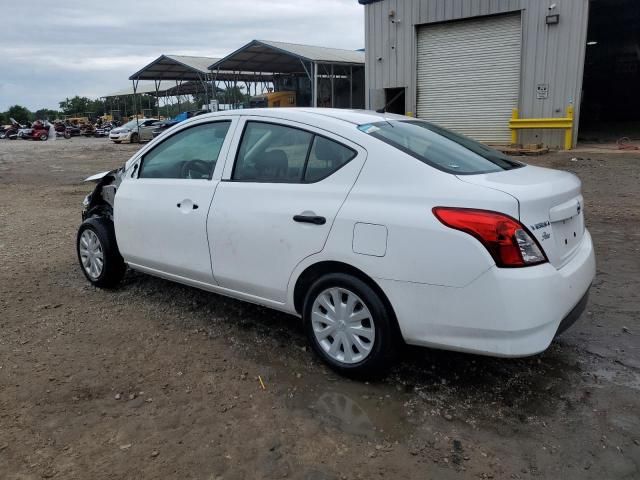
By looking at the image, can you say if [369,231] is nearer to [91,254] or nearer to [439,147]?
[439,147]

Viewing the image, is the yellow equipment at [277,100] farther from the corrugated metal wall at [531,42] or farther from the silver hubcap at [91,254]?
the silver hubcap at [91,254]

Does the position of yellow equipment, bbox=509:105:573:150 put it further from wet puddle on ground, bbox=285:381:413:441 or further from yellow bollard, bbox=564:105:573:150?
wet puddle on ground, bbox=285:381:413:441

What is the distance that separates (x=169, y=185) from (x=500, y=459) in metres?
2.95

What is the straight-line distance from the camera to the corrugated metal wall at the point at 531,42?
1549cm

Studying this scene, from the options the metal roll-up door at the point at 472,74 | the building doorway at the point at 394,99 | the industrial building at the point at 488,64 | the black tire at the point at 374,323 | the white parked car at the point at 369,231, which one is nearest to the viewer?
the white parked car at the point at 369,231

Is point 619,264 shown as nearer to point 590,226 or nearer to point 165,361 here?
point 590,226

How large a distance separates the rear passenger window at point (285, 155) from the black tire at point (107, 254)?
1732 millimetres

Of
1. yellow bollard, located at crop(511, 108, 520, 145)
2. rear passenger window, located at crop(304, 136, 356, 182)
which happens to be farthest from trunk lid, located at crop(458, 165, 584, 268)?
yellow bollard, located at crop(511, 108, 520, 145)

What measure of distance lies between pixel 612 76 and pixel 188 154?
2867cm

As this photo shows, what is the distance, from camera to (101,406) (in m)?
3.17

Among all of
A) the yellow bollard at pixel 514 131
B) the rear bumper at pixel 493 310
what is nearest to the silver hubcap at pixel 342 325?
the rear bumper at pixel 493 310

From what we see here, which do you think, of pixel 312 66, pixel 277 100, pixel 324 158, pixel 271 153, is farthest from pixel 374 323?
pixel 277 100

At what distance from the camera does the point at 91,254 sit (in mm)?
5133

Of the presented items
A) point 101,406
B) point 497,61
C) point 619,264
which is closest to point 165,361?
point 101,406
